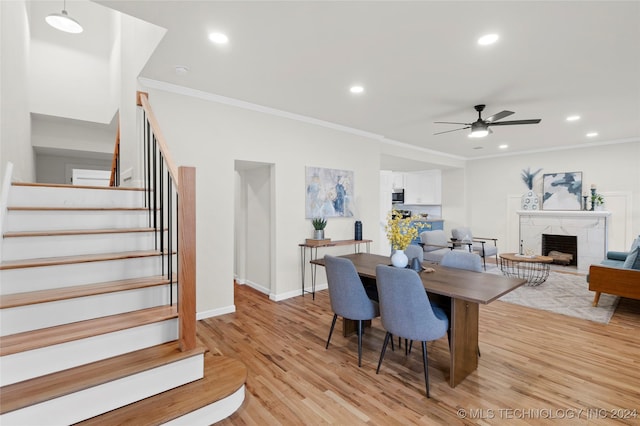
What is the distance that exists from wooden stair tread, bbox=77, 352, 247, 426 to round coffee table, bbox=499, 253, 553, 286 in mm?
4966

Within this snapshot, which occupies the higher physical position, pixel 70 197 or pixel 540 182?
pixel 540 182

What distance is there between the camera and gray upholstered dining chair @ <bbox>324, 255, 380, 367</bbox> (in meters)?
2.60

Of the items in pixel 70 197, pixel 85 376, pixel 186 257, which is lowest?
pixel 85 376

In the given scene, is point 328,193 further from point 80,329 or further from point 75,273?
point 80,329

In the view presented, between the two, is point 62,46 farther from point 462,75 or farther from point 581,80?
point 581,80

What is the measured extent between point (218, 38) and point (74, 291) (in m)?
2.18

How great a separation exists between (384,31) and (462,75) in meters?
1.21

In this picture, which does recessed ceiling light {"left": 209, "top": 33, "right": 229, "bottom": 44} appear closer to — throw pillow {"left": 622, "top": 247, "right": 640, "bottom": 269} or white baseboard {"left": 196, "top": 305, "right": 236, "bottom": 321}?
white baseboard {"left": 196, "top": 305, "right": 236, "bottom": 321}

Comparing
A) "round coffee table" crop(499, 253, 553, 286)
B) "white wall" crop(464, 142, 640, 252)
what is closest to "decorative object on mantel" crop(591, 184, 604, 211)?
"white wall" crop(464, 142, 640, 252)

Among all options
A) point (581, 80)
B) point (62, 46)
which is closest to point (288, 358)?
point (581, 80)

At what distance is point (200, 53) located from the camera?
8.98 feet

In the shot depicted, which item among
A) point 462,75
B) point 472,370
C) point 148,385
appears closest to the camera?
point 148,385

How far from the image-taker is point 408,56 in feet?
9.01

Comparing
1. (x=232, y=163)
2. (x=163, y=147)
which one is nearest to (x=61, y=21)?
(x=232, y=163)
